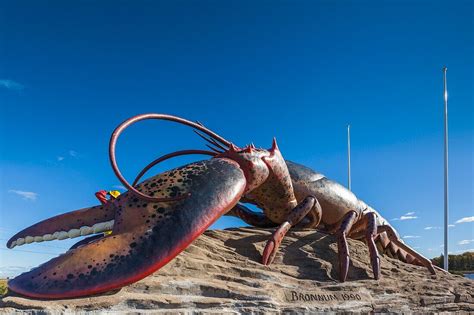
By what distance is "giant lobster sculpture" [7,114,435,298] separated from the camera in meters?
3.77

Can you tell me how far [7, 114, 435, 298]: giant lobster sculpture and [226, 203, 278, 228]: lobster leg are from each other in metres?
0.27

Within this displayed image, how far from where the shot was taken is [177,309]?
13.1 ft

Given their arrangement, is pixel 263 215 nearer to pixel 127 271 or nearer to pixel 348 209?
pixel 348 209

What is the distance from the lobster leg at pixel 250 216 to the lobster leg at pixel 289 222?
0.70 meters

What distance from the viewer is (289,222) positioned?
5605 millimetres

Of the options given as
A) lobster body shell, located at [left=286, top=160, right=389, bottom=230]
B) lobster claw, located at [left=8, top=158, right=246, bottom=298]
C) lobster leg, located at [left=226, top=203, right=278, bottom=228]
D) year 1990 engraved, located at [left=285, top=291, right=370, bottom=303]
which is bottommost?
year 1990 engraved, located at [left=285, top=291, right=370, bottom=303]

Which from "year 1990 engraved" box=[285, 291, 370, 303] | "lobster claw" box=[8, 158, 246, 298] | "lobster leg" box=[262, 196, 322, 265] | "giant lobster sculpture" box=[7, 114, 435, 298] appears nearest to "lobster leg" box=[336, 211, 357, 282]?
"giant lobster sculpture" box=[7, 114, 435, 298]

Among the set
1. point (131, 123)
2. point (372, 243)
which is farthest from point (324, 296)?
point (131, 123)

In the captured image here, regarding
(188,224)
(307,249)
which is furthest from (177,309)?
(307,249)

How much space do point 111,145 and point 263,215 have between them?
320 centimetres

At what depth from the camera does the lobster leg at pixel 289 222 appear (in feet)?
16.9

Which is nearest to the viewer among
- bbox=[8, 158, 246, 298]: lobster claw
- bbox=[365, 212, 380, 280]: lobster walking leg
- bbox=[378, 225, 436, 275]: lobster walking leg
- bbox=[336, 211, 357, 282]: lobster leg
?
bbox=[8, 158, 246, 298]: lobster claw

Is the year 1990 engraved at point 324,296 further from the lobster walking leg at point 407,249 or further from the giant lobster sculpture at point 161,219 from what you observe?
the lobster walking leg at point 407,249

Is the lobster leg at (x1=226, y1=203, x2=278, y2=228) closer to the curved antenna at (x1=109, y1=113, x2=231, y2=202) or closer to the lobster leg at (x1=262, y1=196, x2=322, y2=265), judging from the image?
the lobster leg at (x1=262, y1=196, x2=322, y2=265)
